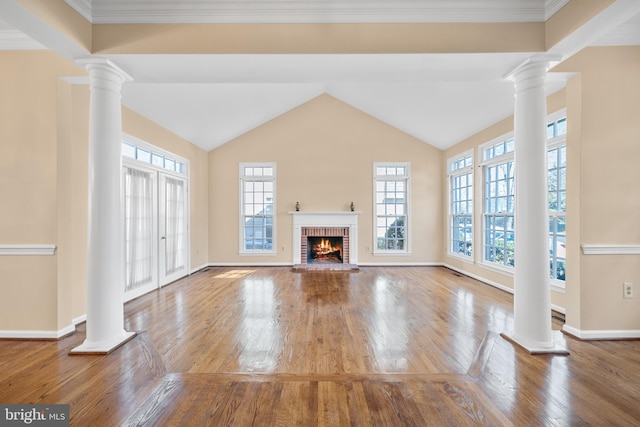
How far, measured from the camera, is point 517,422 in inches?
66.4

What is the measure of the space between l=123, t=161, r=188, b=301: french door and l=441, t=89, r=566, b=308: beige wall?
18.6 ft

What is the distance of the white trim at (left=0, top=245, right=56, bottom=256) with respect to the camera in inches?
113

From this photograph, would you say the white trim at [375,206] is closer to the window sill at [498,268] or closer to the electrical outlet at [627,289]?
the window sill at [498,268]

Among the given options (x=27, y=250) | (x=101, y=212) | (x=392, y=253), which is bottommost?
(x=392, y=253)

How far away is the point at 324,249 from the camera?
23.6 feet

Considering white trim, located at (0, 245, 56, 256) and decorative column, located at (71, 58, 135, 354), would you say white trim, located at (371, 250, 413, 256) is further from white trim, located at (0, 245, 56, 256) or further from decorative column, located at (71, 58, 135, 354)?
white trim, located at (0, 245, 56, 256)

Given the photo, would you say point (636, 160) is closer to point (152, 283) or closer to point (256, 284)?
point (256, 284)

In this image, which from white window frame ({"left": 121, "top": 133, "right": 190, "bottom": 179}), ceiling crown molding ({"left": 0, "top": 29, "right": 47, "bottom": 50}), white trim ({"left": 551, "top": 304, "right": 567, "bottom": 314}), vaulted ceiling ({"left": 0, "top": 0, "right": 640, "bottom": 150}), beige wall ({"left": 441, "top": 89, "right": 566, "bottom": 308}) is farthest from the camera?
white window frame ({"left": 121, "top": 133, "right": 190, "bottom": 179})

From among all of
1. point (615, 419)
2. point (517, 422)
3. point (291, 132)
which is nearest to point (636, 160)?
point (615, 419)

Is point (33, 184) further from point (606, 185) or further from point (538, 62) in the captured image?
point (606, 185)

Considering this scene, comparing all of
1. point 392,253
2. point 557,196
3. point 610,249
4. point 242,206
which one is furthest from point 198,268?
point 610,249

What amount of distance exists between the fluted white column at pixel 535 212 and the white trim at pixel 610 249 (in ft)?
2.30

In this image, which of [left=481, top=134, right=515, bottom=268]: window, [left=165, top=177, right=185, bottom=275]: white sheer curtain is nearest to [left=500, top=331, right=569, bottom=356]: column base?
[left=481, top=134, right=515, bottom=268]: window

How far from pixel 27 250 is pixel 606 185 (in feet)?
18.7
